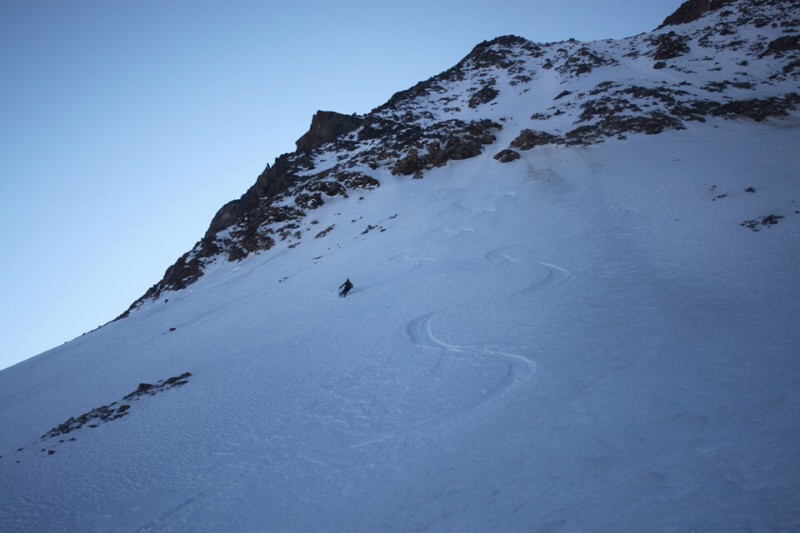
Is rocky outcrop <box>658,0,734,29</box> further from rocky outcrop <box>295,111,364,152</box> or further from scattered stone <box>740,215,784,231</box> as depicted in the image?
scattered stone <box>740,215,784,231</box>

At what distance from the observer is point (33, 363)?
15102 mm

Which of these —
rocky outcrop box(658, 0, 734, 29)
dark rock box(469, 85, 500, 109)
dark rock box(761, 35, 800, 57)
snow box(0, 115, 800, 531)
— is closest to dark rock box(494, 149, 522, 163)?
snow box(0, 115, 800, 531)

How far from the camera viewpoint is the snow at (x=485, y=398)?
319cm

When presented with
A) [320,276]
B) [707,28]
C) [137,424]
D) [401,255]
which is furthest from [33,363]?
[707,28]

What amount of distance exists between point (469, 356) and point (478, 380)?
821mm

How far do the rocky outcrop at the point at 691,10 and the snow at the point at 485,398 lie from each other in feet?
186

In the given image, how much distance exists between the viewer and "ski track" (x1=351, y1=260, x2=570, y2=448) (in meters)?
4.81

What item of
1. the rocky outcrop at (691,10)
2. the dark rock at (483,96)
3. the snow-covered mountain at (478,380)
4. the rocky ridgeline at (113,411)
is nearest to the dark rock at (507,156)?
the snow-covered mountain at (478,380)

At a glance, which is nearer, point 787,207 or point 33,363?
point 787,207

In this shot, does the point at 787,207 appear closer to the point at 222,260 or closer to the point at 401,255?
the point at 401,255

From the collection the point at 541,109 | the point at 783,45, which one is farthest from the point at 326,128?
the point at 783,45

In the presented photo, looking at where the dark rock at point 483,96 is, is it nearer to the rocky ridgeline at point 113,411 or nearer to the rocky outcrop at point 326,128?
the rocky outcrop at point 326,128

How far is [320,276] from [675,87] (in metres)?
36.0

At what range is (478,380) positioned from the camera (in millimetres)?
5582
